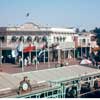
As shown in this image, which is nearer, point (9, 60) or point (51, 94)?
point (51, 94)

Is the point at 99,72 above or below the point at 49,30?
below

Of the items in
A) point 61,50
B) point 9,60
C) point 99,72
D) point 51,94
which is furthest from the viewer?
point 61,50

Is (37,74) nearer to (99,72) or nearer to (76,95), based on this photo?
(76,95)

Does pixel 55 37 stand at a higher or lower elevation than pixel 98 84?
higher

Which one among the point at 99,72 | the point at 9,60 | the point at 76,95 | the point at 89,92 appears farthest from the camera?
the point at 9,60

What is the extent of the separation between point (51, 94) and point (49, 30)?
22572 mm

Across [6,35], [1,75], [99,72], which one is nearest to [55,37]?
[6,35]

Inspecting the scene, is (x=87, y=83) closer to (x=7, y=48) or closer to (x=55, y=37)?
(x=7, y=48)

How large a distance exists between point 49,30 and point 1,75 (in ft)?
71.7

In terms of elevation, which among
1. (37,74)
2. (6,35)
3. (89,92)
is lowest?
(89,92)

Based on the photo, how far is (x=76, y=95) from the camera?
17.2 m

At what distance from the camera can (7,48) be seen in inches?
1265

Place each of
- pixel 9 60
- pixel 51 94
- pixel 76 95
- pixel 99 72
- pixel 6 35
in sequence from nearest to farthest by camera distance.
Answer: pixel 51 94
pixel 76 95
pixel 99 72
pixel 9 60
pixel 6 35

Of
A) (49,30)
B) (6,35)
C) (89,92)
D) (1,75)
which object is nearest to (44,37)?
(49,30)
